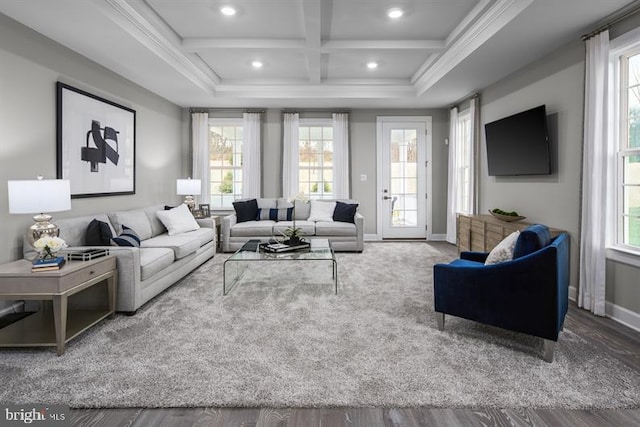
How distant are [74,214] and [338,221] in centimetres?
368

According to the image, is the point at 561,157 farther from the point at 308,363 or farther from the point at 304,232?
the point at 304,232

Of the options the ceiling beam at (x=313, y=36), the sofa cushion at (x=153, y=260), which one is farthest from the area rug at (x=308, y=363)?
the ceiling beam at (x=313, y=36)

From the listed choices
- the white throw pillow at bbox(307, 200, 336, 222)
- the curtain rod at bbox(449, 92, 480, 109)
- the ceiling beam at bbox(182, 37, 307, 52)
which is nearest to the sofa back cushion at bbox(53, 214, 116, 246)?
the ceiling beam at bbox(182, 37, 307, 52)

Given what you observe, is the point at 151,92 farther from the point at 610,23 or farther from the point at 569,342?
the point at 569,342

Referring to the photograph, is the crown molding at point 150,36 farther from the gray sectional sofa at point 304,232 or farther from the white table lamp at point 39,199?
the gray sectional sofa at point 304,232

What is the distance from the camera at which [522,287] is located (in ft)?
7.39

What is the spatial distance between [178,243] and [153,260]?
2.34 ft

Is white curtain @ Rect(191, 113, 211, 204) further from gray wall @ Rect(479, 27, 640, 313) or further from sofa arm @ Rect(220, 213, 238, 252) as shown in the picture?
gray wall @ Rect(479, 27, 640, 313)

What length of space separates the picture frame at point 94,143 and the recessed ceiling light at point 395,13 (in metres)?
3.39

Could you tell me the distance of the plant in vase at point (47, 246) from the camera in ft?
8.07

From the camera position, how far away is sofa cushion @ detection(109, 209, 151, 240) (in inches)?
159

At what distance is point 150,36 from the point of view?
3.70 metres

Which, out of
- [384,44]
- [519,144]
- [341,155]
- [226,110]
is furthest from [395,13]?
[226,110]

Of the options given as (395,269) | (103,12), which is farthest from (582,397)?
(103,12)
